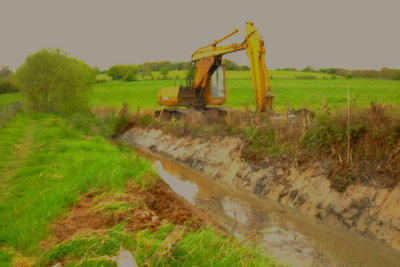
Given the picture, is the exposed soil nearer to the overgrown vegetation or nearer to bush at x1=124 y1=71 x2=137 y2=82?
the overgrown vegetation

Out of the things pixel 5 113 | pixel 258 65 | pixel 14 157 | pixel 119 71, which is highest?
pixel 119 71

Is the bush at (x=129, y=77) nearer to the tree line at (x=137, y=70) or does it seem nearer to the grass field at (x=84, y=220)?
the tree line at (x=137, y=70)

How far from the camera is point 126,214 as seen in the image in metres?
5.13

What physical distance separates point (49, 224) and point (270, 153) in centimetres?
677

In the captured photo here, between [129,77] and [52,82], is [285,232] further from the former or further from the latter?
[129,77]

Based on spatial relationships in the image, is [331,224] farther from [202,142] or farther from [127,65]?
[127,65]

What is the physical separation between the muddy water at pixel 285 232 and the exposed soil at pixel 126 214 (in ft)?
3.59

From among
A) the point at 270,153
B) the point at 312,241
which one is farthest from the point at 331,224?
the point at 270,153

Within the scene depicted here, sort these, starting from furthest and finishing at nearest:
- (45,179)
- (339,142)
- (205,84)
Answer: (205,84) → (339,142) → (45,179)

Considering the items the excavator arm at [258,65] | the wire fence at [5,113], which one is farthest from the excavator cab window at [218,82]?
the wire fence at [5,113]

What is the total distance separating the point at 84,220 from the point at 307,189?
17.4 feet

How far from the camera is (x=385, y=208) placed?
21.6 feet

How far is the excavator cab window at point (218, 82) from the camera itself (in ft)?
58.3

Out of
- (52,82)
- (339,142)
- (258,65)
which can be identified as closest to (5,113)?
(52,82)
